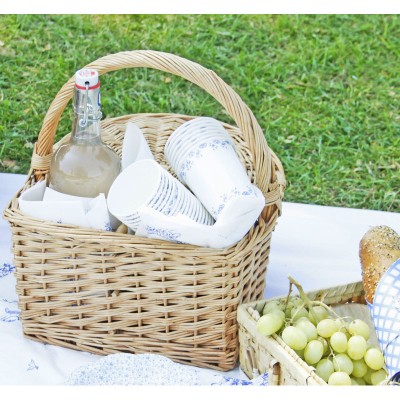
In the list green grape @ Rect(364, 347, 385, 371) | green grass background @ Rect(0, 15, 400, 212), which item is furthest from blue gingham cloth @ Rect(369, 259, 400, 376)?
green grass background @ Rect(0, 15, 400, 212)

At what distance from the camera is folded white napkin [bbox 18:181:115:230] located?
131cm

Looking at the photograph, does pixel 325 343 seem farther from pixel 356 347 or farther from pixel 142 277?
pixel 142 277

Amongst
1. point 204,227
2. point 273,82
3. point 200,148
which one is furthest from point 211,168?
point 273,82

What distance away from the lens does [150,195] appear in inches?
51.6

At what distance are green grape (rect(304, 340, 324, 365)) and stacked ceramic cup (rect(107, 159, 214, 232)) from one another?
0.87 ft

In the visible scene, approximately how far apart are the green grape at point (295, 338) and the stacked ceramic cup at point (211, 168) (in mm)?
192

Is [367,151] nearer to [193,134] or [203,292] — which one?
[193,134]

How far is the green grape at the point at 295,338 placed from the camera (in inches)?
48.9

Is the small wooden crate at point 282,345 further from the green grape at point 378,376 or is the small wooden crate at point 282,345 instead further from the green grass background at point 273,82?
the green grass background at point 273,82

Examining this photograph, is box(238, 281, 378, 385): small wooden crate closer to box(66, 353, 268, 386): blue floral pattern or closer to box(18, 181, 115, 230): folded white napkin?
box(66, 353, 268, 386): blue floral pattern

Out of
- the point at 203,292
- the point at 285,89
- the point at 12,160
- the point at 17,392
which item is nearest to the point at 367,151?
the point at 285,89

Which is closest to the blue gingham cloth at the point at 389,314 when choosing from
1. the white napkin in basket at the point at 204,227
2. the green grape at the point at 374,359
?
the green grape at the point at 374,359

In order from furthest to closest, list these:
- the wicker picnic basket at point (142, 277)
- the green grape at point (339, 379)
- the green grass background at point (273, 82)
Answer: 1. the green grass background at point (273, 82)
2. the wicker picnic basket at point (142, 277)
3. the green grape at point (339, 379)

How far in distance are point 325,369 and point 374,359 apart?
8cm
